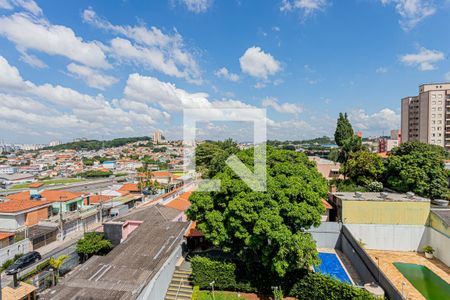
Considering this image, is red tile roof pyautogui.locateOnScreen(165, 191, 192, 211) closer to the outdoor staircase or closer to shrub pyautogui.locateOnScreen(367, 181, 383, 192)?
the outdoor staircase

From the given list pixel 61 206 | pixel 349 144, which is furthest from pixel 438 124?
pixel 61 206

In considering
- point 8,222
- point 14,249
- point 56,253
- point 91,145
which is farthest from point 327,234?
point 91,145

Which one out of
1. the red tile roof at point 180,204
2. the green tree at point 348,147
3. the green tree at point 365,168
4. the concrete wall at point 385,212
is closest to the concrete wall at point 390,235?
the concrete wall at point 385,212

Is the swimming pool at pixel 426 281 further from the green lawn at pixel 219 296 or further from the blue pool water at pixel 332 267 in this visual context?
the green lawn at pixel 219 296

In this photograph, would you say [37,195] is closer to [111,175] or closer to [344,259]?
[344,259]

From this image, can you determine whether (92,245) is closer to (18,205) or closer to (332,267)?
(18,205)

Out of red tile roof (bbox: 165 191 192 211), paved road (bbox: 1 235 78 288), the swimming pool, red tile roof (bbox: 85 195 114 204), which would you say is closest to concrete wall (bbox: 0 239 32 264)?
paved road (bbox: 1 235 78 288)
